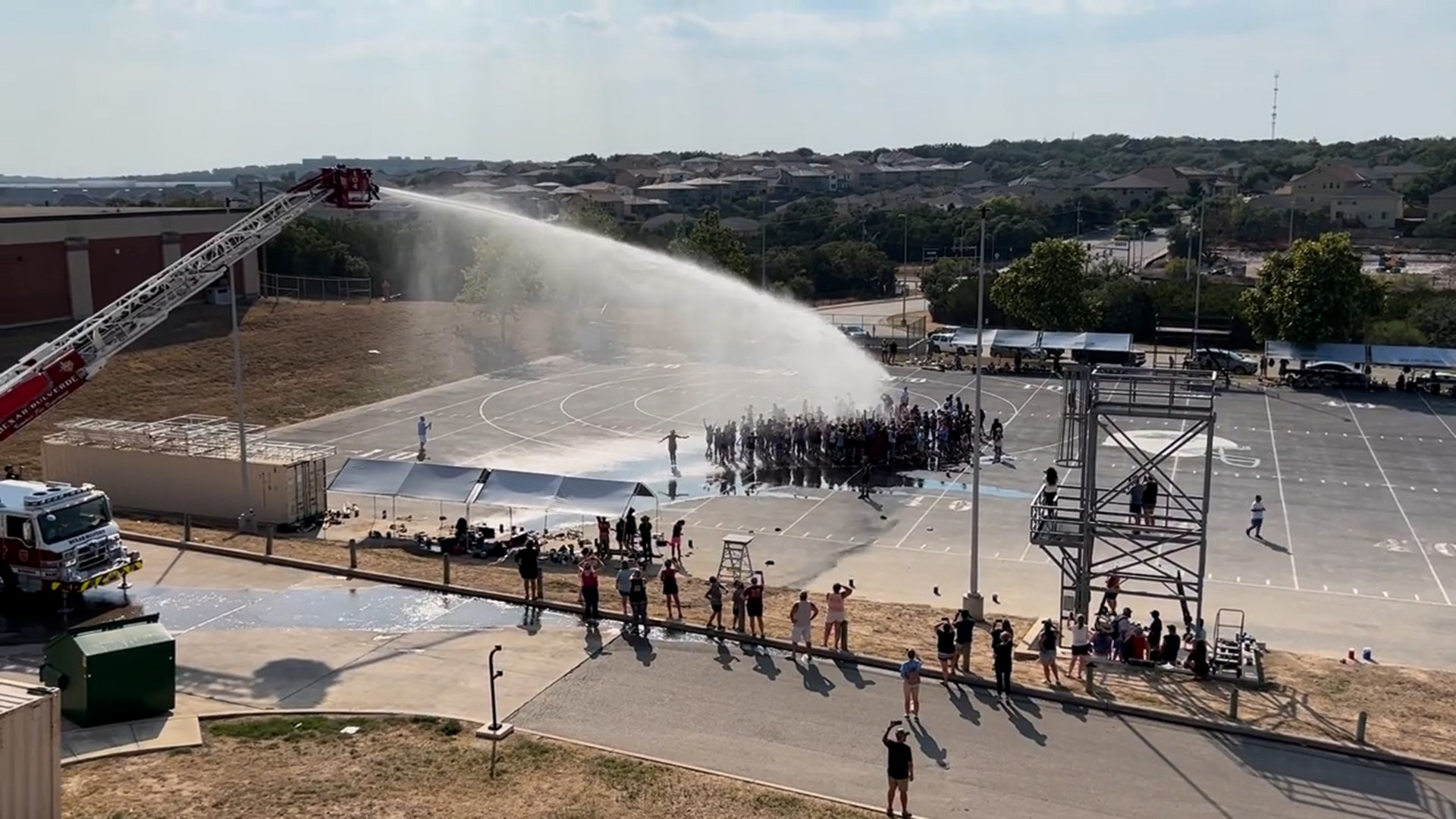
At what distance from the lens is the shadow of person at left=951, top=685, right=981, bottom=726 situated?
688 inches

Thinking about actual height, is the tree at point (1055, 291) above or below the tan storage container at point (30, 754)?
above

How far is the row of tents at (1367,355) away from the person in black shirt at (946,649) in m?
40.6

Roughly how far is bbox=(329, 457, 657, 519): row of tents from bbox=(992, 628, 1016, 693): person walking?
10.7m

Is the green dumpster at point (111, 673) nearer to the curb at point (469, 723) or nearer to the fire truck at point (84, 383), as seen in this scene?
the curb at point (469, 723)

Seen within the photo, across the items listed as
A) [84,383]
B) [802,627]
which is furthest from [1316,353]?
[84,383]

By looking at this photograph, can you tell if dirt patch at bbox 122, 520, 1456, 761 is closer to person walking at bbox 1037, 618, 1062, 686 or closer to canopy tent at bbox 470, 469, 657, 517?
person walking at bbox 1037, 618, 1062, 686

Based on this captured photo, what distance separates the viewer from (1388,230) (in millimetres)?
135875

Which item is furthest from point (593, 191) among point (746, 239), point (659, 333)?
point (659, 333)

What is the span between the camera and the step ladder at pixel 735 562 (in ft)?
78.0

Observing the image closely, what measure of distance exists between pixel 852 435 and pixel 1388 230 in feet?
406

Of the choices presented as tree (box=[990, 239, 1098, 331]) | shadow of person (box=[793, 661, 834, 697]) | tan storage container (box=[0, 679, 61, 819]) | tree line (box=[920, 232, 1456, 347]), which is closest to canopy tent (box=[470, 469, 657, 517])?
shadow of person (box=[793, 661, 834, 697])

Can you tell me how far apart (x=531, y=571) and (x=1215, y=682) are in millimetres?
11891

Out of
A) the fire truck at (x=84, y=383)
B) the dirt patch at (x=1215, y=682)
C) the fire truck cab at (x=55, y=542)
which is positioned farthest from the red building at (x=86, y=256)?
the dirt patch at (x=1215, y=682)

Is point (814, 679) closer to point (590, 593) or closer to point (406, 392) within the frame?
point (590, 593)
